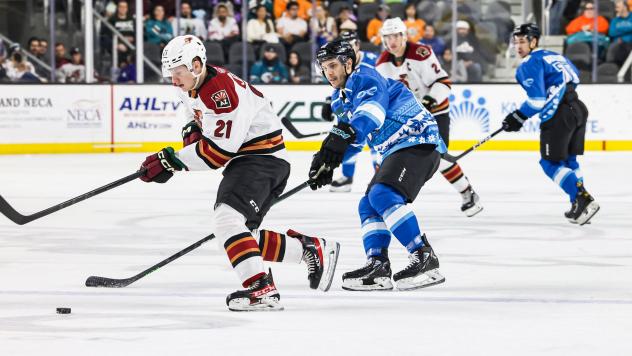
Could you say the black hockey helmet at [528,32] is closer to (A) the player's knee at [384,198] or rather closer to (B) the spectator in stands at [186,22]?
(A) the player's knee at [384,198]

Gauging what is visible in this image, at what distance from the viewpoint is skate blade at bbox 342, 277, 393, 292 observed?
14.8 ft

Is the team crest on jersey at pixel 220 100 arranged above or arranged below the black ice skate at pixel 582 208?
above

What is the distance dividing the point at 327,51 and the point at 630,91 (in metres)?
8.49

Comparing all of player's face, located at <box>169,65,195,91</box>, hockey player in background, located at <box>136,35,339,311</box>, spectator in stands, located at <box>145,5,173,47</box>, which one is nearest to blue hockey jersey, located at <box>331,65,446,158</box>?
hockey player in background, located at <box>136,35,339,311</box>

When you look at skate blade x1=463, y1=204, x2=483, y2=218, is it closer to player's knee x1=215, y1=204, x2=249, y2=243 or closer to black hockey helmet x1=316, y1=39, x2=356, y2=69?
black hockey helmet x1=316, y1=39, x2=356, y2=69

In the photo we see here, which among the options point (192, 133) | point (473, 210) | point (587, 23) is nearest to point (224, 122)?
point (192, 133)

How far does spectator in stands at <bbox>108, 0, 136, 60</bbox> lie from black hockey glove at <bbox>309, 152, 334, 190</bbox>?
8712 millimetres

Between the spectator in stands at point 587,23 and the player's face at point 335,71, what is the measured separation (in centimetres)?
903

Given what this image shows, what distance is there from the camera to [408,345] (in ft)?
11.2

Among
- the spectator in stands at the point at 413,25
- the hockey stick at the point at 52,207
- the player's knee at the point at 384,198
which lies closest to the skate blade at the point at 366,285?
the player's knee at the point at 384,198

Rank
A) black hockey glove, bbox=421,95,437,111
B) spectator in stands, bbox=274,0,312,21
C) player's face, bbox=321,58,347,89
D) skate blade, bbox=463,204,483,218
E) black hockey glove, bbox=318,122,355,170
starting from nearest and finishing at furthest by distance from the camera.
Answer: black hockey glove, bbox=318,122,355,170 → player's face, bbox=321,58,347,89 → skate blade, bbox=463,204,483,218 → black hockey glove, bbox=421,95,437,111 → spectator in stands, bbox=274,0,312,21

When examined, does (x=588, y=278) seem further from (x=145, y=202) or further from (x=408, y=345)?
A: (x=145, y=202)

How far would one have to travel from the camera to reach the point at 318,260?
4387 millimetres

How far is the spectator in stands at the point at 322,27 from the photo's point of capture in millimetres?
12977
